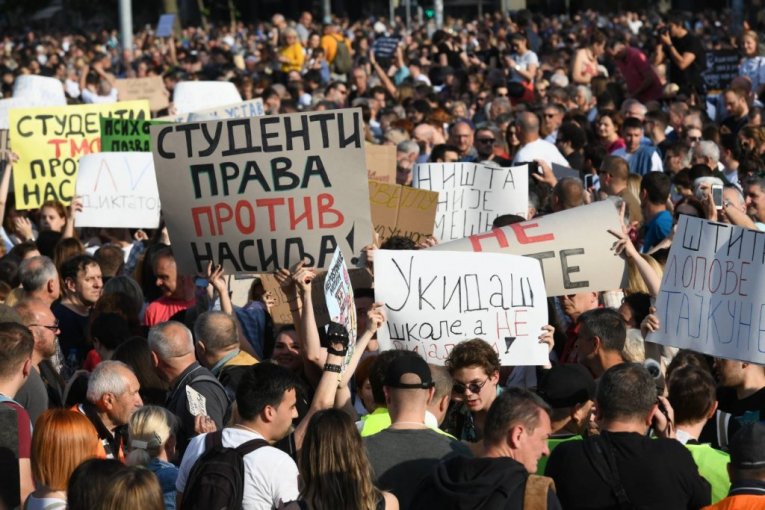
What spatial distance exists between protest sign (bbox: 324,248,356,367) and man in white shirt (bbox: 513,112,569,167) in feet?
16.9

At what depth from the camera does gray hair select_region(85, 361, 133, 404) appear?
609 cm

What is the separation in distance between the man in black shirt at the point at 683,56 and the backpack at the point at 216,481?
12024 mm

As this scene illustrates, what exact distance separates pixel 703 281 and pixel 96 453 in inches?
117

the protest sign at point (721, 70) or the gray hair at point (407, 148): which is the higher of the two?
the gray hair at point (407, 148)

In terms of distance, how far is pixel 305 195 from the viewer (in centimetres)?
757

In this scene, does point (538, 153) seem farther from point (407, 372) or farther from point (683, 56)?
point (407, 372)

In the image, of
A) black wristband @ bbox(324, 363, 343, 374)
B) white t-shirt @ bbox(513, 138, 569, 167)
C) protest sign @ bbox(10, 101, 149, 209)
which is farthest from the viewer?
protest sign @ bbox(10, 101, 149, 209)

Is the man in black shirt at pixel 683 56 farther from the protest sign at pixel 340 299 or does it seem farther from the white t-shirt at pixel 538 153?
the protest sign at pixel 340 299

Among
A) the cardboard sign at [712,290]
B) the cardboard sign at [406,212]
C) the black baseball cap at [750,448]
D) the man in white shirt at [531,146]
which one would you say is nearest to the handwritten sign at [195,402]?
the cardboard sign at [712,290]

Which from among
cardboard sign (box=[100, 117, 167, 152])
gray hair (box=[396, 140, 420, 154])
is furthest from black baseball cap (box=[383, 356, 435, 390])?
cardboard sign (box=[100, 117, 167, 152])

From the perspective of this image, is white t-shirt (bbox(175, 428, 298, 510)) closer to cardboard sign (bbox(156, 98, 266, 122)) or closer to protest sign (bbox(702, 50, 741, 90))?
cardboard sign (bbox(156, 98, 266, 122))

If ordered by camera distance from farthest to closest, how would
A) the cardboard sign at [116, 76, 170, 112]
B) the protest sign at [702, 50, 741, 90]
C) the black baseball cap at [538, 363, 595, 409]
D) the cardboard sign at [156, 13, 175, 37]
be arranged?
the cardboard sign at [156, 13, 175, 37] < the cardboard sign at [116, 76, 170, 112] < the protest sign at [702, 50, 741, 90] < the black baseball cap at [538, 363, 595, 409]

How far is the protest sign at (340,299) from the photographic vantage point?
6043 millimetres

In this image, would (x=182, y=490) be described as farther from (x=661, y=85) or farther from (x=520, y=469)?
(x=661, y=85)
